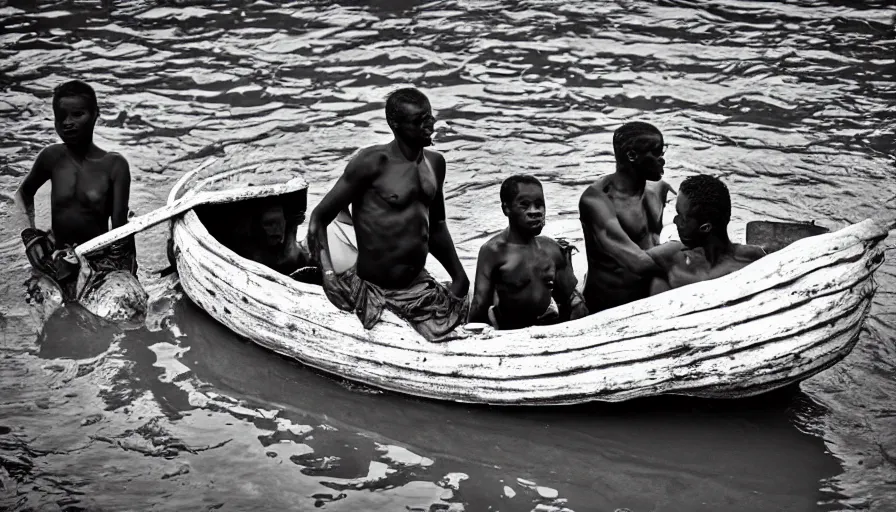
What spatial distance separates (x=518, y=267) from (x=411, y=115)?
1012mm

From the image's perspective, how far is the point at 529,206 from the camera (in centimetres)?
537

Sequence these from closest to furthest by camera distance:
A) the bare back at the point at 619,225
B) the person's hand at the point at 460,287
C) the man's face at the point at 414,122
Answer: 1. the man's face at the point at 414,122
2. the bare back at the point at 619,225
3. the person's hand at the point at 460,287

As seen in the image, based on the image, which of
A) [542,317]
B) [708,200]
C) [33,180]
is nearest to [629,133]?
[708,200]

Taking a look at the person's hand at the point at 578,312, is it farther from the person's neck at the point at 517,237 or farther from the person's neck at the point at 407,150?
the person's neck at the point at 407,150

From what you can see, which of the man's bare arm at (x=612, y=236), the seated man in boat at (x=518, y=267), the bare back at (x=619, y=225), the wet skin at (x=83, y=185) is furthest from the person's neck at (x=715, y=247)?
the wet skin at (x=83, y=185)

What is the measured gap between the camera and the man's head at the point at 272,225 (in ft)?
22.1

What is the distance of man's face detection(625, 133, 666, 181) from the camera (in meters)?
5.62

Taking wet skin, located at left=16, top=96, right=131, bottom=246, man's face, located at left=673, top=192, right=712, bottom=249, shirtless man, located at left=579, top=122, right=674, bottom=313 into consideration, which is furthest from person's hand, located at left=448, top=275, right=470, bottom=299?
wet skin, located at left=16, top=96, right=131, bottom=246

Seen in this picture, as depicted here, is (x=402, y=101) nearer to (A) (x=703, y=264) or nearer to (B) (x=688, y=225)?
(B) (x=688, y=225)

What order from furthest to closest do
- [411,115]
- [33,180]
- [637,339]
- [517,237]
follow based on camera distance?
1. [33,180]
2. [517,237]
3. [411,115]
4. [637,339]

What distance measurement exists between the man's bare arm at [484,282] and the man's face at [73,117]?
2900mm

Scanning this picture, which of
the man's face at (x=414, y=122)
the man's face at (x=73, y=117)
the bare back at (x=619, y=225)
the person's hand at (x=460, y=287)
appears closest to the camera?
the man's face at (x=414, y=122)

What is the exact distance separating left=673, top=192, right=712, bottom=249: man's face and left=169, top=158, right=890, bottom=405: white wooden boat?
0.39 m

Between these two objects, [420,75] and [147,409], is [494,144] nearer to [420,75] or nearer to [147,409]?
[420,75]
